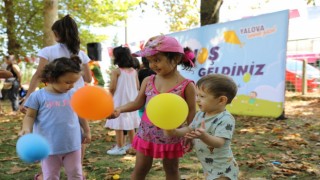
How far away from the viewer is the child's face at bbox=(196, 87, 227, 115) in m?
2.20

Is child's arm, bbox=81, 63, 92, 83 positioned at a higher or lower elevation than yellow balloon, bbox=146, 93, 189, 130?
higher

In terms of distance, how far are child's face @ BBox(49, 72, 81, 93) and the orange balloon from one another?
385mm

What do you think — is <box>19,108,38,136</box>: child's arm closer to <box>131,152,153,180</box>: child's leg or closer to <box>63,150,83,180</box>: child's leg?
<box>63,150,83,180</box>: child's leg

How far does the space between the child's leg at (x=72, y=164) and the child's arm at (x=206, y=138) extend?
1079mm

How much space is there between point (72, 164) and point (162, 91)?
0.89m

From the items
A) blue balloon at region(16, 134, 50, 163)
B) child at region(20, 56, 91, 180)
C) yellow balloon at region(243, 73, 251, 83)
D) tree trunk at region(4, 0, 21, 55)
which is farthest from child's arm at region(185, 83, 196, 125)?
tree trunk at region(4, 0, 21, 55)

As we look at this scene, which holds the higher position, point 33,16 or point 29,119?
point 33,16

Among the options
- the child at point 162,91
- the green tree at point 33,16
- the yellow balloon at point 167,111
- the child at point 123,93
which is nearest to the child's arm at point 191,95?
the child at point 162,91

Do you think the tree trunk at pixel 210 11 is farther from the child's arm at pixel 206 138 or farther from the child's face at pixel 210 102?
the child's arm at pixel 206 138

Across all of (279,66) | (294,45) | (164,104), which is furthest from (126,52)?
(294,45)

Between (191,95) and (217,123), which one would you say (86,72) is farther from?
(217,123)

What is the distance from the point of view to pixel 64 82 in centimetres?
248

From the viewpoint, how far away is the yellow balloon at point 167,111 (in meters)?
1.92

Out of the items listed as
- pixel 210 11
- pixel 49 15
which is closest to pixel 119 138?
pixel 49 15
